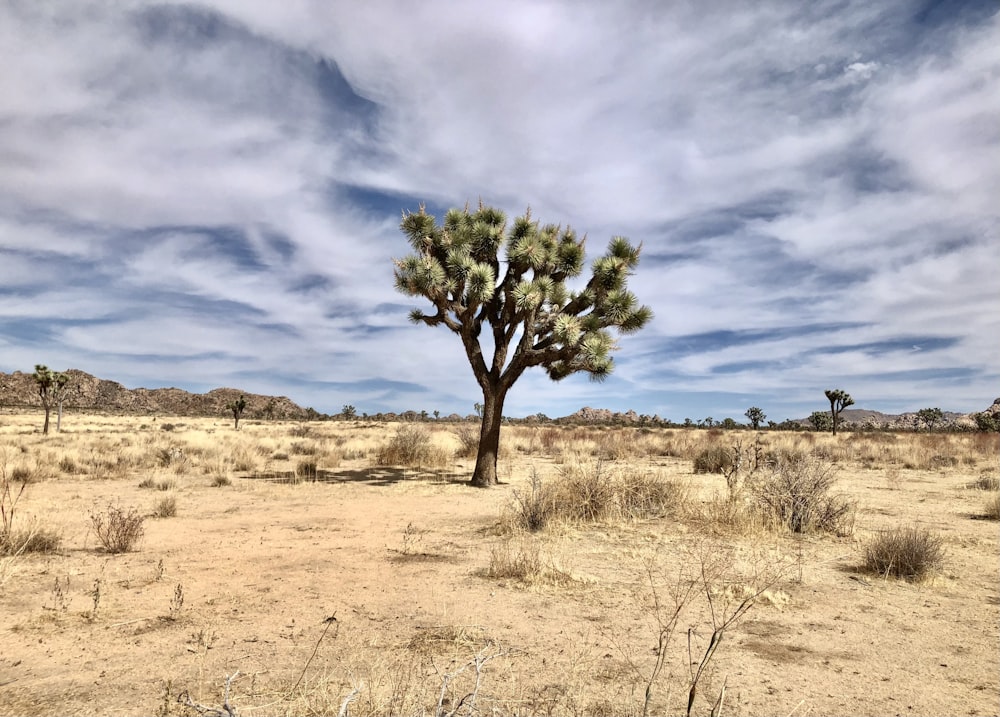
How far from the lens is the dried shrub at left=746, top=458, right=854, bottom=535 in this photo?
9125 mm

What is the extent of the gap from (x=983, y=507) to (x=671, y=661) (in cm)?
1115

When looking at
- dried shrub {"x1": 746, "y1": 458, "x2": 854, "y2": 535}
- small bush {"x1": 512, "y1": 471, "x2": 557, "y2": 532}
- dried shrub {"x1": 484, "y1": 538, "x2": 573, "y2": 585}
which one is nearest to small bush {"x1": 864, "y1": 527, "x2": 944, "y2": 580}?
dried shrub {"x1": 746, "y1": 458, "x2": 854, "y2": 535}

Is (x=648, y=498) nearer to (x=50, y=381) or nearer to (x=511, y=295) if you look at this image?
(x=511, y=295)

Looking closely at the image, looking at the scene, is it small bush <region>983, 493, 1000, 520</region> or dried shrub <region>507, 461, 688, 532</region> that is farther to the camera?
small bush <region>983, 493, 1000, 520</region>

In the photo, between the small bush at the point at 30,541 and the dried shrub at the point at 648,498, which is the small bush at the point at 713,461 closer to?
the dried shrub at the point at 648,498

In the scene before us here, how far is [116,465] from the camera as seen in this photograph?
57.5 feet

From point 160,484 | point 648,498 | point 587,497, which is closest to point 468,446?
point 160,484

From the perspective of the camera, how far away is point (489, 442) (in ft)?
51.0

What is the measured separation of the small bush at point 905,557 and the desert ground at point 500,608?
0.16 metres

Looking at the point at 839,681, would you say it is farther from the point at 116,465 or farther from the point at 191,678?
the point at 116,465

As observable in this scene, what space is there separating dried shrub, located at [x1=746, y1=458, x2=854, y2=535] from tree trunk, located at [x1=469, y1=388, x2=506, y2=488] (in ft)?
23.2

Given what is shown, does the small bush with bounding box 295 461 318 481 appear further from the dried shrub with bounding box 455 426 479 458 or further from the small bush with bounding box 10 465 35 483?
the dried shrub with bounding box 455 426 479 458

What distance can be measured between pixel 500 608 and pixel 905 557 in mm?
4982

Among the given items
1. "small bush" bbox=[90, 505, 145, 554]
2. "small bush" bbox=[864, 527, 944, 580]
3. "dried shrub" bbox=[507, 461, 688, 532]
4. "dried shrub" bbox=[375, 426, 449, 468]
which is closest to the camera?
"small bush" bbox=[864, 527, 944, 580]
